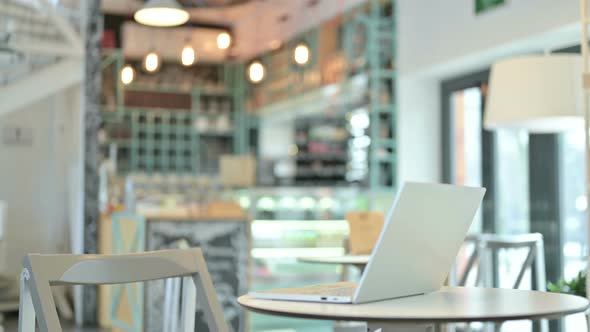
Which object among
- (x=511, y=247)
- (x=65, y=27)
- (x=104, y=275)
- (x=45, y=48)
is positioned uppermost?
(x=65, y=27)

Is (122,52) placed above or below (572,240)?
above

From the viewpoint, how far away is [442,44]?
7.38 metres

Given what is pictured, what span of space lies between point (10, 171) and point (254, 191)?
3107 mm

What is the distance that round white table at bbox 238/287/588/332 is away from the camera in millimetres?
1508

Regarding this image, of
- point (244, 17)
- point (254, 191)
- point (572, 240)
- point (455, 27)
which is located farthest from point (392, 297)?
point (244, 17)

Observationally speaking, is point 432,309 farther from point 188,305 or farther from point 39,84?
point 39,84

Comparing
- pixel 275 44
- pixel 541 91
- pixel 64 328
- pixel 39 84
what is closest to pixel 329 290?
pixel 541 91

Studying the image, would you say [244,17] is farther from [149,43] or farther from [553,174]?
[553,174]

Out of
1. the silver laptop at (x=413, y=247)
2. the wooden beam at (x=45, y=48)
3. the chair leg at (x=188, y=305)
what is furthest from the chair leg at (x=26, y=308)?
the wooden beam at (x=45, y=48)

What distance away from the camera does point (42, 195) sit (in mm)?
9453

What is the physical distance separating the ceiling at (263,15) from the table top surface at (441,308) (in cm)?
773

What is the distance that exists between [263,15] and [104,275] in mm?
9526

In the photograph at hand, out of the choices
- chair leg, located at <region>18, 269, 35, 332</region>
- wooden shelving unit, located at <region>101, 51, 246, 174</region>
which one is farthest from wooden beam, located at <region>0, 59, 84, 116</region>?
chair leg, located at <region>18, 269, 35, 332</region>

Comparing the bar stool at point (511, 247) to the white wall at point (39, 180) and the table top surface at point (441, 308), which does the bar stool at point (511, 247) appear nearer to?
the table top surface at point (441, 308)
